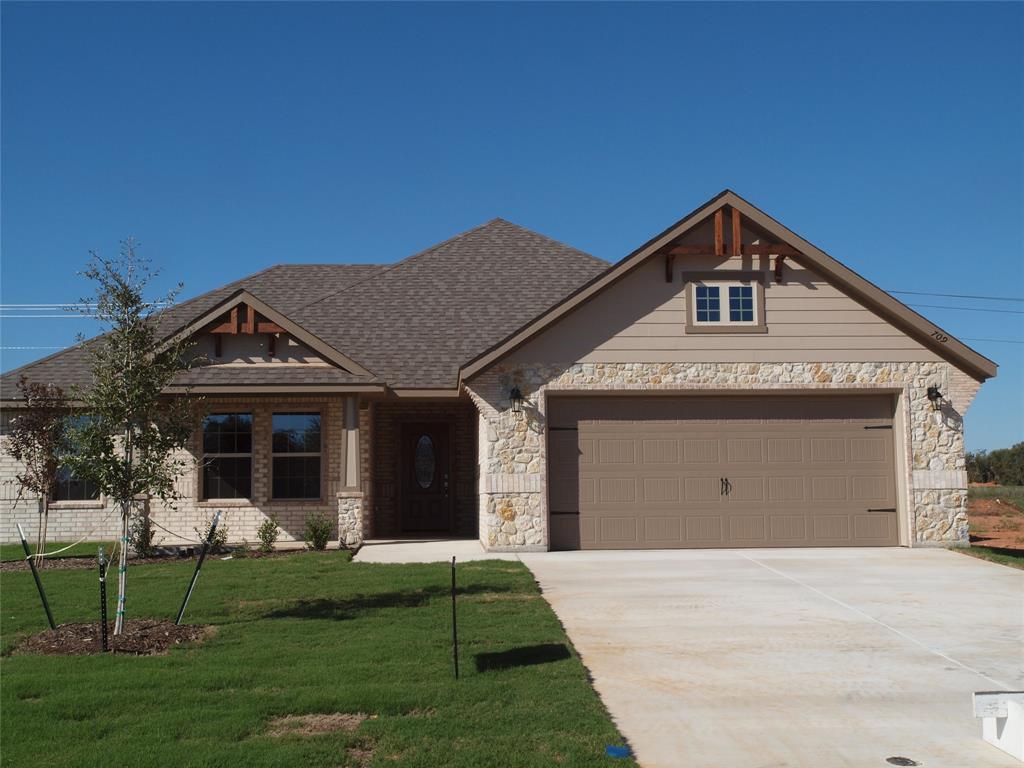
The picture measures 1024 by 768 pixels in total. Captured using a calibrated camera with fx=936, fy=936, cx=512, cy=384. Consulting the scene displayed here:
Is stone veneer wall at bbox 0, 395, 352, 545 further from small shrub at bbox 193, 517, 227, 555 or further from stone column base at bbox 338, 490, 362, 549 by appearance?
stone column base at bbox 338, 490, 362, 549

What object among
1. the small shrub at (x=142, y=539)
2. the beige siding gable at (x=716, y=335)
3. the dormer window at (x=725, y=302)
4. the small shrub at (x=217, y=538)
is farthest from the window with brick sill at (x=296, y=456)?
the dormer window at (x=725, y=302)

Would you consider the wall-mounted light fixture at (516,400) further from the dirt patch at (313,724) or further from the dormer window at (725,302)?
the dirt patch at (313,724)

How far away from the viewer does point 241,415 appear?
1817 centimetres

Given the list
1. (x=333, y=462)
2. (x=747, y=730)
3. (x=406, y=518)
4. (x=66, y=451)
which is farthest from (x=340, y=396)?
(x=747, y=730)

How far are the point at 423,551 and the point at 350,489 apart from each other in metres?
1.91

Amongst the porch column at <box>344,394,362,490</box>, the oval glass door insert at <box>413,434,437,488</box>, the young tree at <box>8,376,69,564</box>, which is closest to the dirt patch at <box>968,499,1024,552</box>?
the oval glass door insert at <box>413,434,437,488</box>

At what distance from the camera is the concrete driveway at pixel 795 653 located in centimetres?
591

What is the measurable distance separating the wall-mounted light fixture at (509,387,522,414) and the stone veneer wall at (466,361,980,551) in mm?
102

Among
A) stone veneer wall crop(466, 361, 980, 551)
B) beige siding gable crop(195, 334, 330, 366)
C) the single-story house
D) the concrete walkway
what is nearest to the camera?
the concrete walkway

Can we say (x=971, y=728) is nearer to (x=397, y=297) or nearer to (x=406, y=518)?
(x=406, y=518)

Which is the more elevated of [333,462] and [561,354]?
[561,354]

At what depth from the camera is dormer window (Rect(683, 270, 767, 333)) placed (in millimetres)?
15945

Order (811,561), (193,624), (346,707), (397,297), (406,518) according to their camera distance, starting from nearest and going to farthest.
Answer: (346,707) < (193,624) < (811,561) < (406,518) < (397,297)

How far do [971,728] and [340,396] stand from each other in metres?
13.4
